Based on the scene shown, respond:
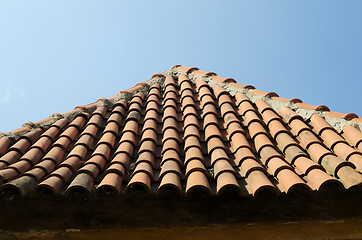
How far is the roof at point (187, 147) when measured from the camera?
317cm

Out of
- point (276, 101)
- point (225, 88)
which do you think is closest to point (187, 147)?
point (276, 101)

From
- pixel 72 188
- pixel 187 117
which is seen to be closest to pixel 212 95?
pixel 187 117

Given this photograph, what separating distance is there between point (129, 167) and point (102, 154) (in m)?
0.40

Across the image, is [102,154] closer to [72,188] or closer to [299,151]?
[72,188]

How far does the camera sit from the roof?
10.4ft

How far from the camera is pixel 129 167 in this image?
3658 millimetres

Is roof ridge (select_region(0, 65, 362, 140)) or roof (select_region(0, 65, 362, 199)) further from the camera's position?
roof ridge (select_region(0, 65, 362, 140))

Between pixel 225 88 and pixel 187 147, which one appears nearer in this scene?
pixel 187 147

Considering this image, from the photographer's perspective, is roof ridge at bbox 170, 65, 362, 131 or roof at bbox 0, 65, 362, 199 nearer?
roof at bbox 0, 65, 362, 199

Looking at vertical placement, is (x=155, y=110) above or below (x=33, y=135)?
above

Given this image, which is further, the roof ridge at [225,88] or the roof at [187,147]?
the roof ridge at [225,88]

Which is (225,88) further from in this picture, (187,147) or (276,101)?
(187,147)

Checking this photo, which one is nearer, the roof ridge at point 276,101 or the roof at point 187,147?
the roof at point 187,147

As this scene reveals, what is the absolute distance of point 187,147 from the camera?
3.90 metres
